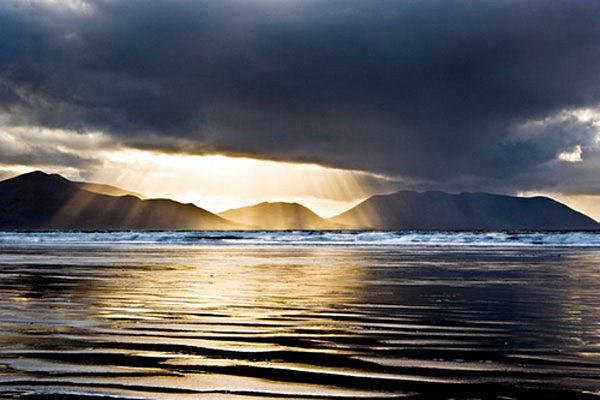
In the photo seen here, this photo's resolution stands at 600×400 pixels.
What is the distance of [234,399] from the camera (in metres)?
5.05

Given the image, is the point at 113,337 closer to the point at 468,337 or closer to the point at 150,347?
the point at 150,347

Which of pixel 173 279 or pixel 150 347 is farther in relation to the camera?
pixel 173 279

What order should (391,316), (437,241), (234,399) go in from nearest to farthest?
(234,399) → (391,316) → (437,241)

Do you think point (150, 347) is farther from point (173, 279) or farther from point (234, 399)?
point (173, 279)

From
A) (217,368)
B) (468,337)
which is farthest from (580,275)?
(217,368)

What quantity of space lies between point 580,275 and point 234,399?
1674 centimetres

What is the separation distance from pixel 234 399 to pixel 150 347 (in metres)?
2.65

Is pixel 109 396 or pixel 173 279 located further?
pixel 173 279

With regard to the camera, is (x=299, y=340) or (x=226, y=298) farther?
(x=226, y=298)

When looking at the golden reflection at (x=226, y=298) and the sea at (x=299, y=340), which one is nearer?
the sea at (x=299, y=340)

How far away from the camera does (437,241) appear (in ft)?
193

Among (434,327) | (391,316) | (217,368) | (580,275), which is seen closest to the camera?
(217,368)

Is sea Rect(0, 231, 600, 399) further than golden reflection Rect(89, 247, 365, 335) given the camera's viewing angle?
No

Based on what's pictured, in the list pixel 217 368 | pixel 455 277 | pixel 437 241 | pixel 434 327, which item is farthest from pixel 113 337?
pixel 437 241
